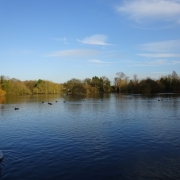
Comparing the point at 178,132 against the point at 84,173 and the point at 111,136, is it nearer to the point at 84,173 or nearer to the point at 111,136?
the point at 111,136

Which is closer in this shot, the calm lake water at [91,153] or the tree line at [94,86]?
the calm lake water at [91,153]

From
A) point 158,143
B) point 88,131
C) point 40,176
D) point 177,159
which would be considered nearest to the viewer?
point 40,176

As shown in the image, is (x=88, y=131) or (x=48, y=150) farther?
(x=88, y=131)

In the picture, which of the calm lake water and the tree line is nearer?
the calm lake water

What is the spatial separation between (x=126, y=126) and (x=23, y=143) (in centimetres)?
1270

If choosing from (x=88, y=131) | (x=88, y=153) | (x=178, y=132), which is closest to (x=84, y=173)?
(x=88, y=153)

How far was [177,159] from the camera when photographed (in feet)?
51.4

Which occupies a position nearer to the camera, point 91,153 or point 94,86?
point 91,153

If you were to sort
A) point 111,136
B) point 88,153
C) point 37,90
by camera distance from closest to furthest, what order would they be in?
point 88,153
point 111,136
point 37,90

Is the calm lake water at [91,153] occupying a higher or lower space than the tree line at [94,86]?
lower

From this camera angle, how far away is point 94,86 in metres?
173

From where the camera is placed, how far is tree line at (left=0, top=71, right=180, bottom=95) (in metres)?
137

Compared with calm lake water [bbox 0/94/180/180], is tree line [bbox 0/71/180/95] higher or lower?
higher

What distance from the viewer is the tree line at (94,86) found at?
137 metres
